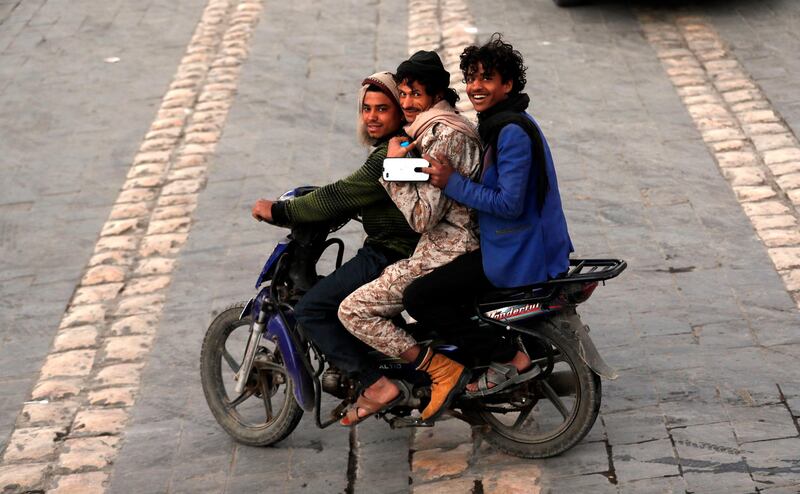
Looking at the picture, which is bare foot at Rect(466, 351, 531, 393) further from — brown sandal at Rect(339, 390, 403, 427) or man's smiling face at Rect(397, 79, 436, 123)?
man's smiling face at Rect(397, 79, 436, 123)

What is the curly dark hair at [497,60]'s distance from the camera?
4.70m

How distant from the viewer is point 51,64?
12.0 meters

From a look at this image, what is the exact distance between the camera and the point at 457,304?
16.2 feet

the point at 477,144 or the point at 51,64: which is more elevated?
the point at 477,144

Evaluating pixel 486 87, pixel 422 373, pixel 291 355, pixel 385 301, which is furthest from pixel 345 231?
pixel 486 87

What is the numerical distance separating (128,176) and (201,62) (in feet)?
9.05

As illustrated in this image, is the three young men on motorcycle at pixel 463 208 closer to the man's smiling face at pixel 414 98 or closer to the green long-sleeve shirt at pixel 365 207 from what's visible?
the man's smiling face at pixel 414 98

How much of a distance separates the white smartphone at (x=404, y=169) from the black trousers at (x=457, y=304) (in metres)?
0.44

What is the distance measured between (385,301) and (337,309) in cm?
24

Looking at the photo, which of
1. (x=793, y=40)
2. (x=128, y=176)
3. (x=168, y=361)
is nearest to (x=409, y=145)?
(x=168, y=361)

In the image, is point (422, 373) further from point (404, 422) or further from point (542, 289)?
point (542, 289)

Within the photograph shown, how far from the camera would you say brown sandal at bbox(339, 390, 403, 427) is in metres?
5.15

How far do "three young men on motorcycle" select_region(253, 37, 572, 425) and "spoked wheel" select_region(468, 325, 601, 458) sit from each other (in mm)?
151

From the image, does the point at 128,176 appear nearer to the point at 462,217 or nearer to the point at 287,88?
the point at 287,88
